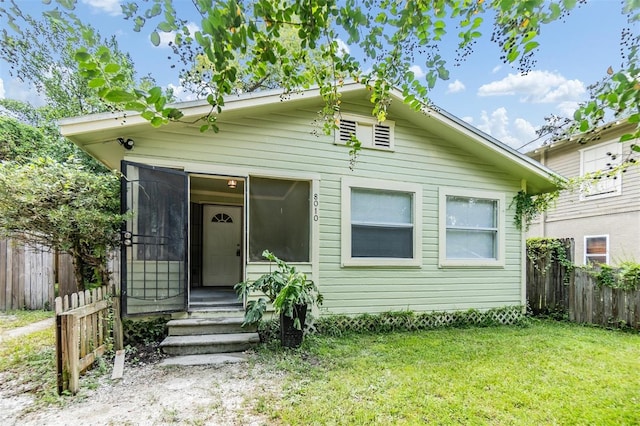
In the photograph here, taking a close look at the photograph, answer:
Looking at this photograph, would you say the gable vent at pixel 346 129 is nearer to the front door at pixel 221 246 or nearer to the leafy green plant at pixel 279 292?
the leafy green plant at pixel 279 292

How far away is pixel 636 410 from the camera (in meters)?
2.84

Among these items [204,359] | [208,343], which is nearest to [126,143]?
[208,343]

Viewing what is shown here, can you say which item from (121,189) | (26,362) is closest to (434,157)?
(121,189)

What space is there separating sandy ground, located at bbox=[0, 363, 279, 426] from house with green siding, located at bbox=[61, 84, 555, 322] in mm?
1070

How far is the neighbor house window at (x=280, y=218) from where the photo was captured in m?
5.04

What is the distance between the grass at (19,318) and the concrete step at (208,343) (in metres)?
3.36

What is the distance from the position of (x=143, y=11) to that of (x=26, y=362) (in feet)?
14.2

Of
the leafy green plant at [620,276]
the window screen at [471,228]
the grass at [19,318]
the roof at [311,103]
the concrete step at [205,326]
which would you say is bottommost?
the grass at [19,318]

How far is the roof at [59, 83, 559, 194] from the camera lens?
13.3ft

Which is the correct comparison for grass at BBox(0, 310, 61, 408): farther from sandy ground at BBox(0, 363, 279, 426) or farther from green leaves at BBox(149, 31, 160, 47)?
green leaves at BBox(149, 31, 160, 47)

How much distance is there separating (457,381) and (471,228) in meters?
3.67

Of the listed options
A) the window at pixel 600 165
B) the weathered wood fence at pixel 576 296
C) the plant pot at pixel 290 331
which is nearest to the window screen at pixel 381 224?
the plant pot at pixel 290 331

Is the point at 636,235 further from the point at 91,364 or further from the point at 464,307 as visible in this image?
the point at 91,364

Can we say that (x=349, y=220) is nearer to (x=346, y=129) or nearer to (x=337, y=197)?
(x=337, y=197)
